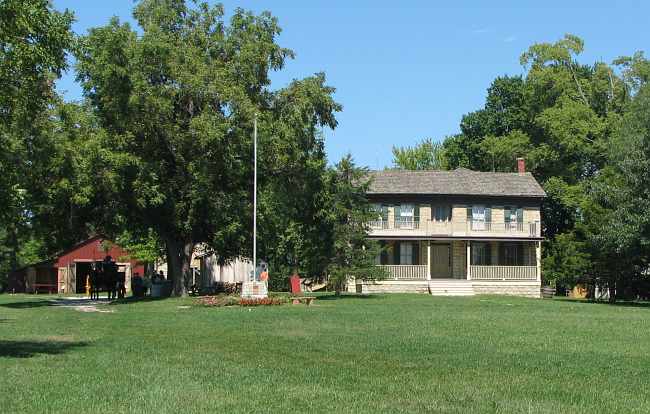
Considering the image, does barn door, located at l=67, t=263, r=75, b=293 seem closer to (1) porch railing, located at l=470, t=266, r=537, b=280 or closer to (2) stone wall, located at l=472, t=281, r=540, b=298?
(1) porch railing, located at l=470, t=266, r=537, b=280

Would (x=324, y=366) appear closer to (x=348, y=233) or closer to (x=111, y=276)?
(x=348, y=233)

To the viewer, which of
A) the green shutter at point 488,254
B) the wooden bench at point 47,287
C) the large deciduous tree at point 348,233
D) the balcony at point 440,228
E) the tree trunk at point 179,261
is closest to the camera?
the large deciduous tree at point 348,233

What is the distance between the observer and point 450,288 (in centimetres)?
5603

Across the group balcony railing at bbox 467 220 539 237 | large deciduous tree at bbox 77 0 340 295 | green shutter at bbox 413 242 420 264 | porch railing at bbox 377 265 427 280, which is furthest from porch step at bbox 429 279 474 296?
large deciduous tree at bbox 77 0 340 295

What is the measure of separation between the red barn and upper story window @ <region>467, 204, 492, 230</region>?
82.5 feet

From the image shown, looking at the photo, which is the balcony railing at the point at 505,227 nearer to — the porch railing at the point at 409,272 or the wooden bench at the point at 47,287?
the porch railing at the point at 409,272

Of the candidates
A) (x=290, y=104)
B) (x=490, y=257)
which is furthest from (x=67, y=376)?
(x=490, y=257)

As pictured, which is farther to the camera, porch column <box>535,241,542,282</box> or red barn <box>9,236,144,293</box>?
red barn <box>9,236,144,293</box>

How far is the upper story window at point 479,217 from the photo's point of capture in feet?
190

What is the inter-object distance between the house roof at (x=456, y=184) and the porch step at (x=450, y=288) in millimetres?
5716

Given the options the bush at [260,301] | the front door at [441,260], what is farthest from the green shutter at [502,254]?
the bush at [260,301]

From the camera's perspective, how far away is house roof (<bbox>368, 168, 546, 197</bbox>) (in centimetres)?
5750

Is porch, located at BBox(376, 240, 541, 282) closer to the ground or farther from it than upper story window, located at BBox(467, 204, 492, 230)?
closer to the ground

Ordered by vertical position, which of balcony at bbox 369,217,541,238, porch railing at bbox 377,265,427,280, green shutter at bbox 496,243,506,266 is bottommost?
porch railing at bbox 377,265,427,280
